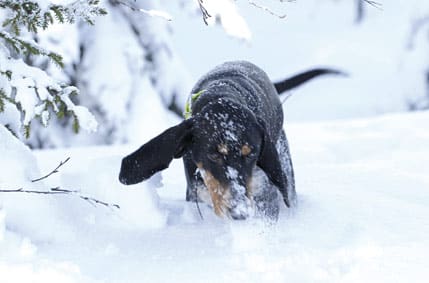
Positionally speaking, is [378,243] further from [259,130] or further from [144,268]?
[144,268]

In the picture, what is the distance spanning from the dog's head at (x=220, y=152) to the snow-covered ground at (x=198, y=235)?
16 centimetres

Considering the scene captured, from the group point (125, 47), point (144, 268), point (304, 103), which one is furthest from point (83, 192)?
point (304, 103)

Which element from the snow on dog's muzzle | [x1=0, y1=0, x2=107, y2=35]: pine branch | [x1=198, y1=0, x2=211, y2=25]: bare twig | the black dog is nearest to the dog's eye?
the black dog

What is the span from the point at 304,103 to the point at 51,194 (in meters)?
12.6

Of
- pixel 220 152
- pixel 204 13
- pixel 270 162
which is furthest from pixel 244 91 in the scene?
pixel 204 13

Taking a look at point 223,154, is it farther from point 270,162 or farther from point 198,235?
point 198,235

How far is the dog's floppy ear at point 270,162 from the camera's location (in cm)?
354

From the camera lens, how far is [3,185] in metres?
3.45

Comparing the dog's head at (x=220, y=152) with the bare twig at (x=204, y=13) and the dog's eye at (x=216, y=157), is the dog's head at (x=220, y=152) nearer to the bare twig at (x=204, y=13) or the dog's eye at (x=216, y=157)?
the dog's eye at (x=216, y=157)

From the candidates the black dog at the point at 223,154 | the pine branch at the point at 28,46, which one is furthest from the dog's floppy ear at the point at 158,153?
the pine branch at the point at 28,46

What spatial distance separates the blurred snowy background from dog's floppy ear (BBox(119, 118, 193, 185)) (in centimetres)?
27

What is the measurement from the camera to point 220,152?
11.1 ft

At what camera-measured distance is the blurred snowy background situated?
3.06m

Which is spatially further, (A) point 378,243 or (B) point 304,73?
(B) point 304,73
